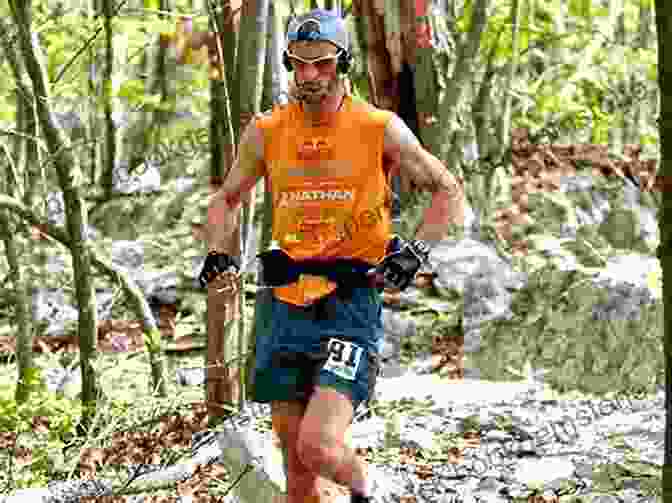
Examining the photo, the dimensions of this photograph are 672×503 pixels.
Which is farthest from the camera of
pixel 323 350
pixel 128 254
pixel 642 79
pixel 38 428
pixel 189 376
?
pixel 642 79

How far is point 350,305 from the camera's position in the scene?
5027 millimetres

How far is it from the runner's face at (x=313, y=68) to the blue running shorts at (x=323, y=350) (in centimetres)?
86

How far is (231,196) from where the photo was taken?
534 centimetres

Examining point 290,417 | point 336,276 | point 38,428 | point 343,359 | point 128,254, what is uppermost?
point 336,276

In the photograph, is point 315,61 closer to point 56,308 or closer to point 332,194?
point 332,194

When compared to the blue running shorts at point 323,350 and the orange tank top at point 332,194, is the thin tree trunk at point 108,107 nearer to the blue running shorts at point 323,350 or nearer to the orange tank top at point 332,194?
the orange tank top at point 332,194

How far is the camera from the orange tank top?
5023 millimetres

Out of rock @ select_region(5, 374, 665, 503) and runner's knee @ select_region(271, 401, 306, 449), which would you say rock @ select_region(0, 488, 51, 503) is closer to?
rock @ select_region(5, 374, 665, 503)

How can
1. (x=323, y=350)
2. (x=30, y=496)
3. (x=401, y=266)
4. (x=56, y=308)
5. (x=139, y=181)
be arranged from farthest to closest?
(x=139, y=181)
(x=56, y=308)
(x=30, y=496)
(x=323, y=350)
(x=401, y=266)

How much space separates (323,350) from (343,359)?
0.35 feet

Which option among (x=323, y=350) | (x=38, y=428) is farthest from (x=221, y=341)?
(x=323, y=350)

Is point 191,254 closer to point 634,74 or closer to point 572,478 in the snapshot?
point 634,74

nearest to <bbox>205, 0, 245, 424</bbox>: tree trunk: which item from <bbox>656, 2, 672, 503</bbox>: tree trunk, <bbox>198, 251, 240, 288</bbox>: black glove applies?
<bbox>198, 251, 240, 288</bbox>: black glove

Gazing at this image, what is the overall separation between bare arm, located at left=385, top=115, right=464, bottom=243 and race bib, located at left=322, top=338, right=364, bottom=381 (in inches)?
22.6
